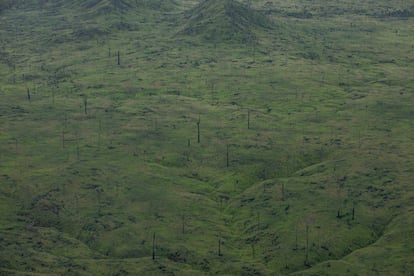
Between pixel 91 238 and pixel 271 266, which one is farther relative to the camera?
pixel 91 238

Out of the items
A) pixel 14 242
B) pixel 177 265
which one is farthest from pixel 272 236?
pixel 14 242

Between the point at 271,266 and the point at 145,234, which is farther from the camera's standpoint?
the point at 145,234

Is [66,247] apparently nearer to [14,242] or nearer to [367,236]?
[14,242]

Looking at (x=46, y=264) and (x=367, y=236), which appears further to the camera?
(x=367, y=236)

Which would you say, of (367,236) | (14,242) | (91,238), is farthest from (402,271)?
(14,242)

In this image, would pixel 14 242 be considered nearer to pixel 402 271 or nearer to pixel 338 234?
pixel 338 234

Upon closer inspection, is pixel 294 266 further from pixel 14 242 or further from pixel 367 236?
pixel 14 242

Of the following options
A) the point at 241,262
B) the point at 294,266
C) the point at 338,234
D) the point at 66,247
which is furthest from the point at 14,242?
the point at 338,234
